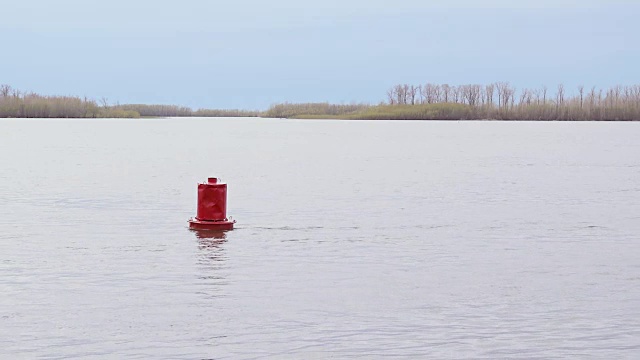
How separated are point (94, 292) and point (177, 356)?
2.66 meters

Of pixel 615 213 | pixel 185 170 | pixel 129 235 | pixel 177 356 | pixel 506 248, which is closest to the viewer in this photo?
pixel 177 356

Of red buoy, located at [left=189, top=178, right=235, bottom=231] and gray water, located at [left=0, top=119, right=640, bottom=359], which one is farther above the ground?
red buoy, located at [left=189, top=178, right=235, bottom=231]

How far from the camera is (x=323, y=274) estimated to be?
11719mm

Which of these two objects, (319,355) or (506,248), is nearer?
(319,355)

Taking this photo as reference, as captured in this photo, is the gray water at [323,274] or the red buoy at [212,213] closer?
the gray water at [323,274]

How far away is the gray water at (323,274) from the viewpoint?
8502 millimetres

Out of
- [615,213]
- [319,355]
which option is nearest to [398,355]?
[319,355]

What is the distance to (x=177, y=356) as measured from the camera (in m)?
7.96

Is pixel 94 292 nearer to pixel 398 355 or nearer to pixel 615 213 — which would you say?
pixel 398 355

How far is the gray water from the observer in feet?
27.9

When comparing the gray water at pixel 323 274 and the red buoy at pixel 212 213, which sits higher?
the red buoy at pixel 212 213

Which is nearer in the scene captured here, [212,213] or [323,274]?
[323,274]

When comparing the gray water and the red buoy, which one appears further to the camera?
the red buoy

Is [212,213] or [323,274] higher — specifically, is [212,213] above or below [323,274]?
above
